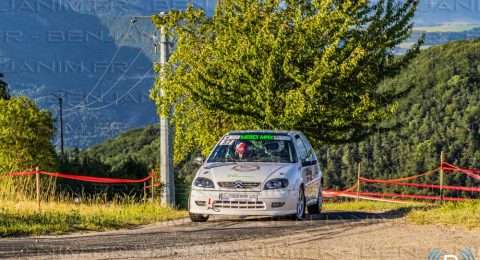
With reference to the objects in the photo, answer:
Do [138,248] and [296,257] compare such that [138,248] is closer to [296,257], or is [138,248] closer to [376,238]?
[296,257]

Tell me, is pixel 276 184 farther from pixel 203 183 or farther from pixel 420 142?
pixel 420 142

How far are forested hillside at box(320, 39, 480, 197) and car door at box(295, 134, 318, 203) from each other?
88999mm

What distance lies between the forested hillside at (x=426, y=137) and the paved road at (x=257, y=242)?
9270cm

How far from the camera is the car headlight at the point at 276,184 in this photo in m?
14.9

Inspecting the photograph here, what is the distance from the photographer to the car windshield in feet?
53.0

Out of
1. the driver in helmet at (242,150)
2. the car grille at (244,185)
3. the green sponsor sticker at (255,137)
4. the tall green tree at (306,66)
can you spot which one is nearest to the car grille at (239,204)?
the car grille at (244,185)

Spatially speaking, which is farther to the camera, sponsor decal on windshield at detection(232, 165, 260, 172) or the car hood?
sponsor decal on windshield at detection(232, 165, 260, 172)

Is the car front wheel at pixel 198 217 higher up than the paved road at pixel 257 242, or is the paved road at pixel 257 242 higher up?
the car front wheel at pixel 198 217

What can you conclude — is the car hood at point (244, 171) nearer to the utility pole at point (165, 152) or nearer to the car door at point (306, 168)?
the car door at point (306, 168)

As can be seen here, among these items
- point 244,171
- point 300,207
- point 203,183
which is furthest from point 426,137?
point 203,183

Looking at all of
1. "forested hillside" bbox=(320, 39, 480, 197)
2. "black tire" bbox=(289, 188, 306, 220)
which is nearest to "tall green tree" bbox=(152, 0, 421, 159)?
"black tire" bbox=(289, 188, 306, 220)

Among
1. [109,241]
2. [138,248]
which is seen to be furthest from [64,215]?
[138,248]

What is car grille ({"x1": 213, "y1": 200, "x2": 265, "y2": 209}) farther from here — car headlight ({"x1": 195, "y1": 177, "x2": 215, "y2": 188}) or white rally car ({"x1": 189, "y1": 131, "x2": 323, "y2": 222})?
car headlight ({"x1": 195, "y1": 177, "x2": 215, "y2": 188})

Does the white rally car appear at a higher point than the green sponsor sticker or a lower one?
lower
